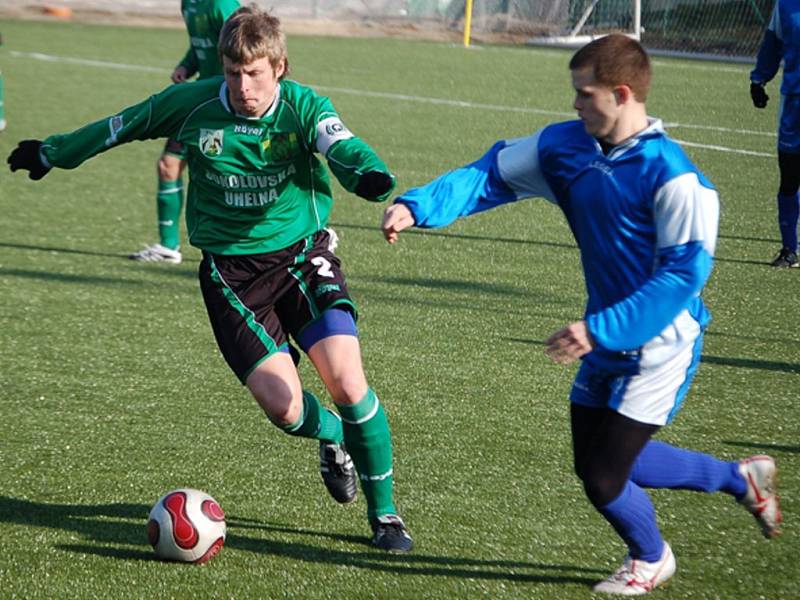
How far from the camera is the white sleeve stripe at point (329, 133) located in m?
4.40

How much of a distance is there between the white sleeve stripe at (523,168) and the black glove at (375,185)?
1.26 ft

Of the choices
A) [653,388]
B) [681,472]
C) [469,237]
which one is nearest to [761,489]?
[681,472]

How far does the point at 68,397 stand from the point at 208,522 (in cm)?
204

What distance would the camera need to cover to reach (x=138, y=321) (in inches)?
294

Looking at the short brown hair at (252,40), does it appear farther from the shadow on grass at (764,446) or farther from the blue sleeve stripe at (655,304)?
the shadow on grass at (764,446)

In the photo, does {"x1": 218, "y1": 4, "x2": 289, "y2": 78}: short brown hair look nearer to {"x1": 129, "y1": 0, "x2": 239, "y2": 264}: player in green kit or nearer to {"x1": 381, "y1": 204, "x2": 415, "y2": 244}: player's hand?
{"x1": 381, "y1": 204, "x2": 415, "y2": 244}: player's hand

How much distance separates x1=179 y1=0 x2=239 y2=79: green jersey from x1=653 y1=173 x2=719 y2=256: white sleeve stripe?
541 centimetres

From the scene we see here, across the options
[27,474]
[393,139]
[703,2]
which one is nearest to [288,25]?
[703,2]

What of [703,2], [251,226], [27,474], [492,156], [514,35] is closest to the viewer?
[492,156]

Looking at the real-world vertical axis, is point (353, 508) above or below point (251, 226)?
below

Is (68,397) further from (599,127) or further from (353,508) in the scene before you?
(599,127)

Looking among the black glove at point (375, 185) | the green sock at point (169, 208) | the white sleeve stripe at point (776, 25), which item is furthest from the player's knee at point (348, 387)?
the white sleeve stripe at point (776, 25)

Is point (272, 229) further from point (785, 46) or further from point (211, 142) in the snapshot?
point (785, 46)

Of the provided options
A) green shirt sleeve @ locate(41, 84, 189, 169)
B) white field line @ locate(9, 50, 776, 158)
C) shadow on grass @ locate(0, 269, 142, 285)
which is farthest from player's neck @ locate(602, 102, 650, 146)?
white field line @ locate(9, 50, 776, 158)
